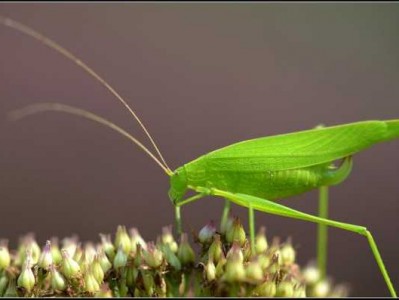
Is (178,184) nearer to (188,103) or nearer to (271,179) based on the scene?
(271,179)

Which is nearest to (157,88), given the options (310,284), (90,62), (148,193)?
(90,62)

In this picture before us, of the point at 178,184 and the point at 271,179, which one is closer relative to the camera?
the point at 271,179

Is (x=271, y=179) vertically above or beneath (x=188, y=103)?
beneath

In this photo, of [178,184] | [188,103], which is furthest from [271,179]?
[188,103]

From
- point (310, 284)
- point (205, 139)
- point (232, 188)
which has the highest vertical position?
point (205, 139)

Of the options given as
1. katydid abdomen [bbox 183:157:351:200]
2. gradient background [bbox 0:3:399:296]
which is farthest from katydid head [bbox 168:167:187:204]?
gradient background [bbox 0:3:399:296]

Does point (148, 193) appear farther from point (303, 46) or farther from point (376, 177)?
point (303, 46)

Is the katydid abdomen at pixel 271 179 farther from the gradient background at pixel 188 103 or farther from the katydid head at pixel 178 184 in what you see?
the gradient background at pixel 188 103
